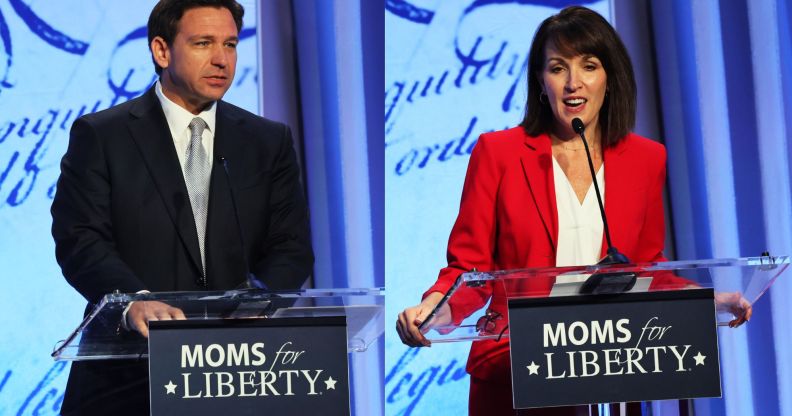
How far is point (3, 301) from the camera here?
3.50 metres

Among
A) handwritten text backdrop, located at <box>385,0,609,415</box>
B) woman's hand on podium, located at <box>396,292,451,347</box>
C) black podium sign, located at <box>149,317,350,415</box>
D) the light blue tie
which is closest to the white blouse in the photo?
woman's hand on podium, located at <box>396,292,451,347</box>

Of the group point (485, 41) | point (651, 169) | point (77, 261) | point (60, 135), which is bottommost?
point (77, 261)

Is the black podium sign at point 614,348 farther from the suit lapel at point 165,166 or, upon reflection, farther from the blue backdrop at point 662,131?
the blue backdrop at point 662,131

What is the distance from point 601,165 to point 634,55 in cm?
145

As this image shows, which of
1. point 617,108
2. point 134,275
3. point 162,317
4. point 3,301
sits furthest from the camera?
point 3,301

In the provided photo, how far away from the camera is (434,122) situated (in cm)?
366

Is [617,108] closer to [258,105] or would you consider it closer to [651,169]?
[651,169]

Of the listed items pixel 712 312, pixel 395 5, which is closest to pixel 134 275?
pixel 712 312

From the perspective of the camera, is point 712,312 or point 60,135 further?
point 60,135

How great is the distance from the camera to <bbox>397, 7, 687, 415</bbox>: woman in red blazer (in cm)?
224

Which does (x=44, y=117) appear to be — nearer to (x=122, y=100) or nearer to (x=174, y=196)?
(x=122, y=100)

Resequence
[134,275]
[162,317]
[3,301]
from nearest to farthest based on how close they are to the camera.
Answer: [162,317] < [134,275] < [3,301]

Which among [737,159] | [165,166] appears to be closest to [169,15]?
[165,166]

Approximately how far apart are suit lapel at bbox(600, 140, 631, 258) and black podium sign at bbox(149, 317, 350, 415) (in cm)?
73
